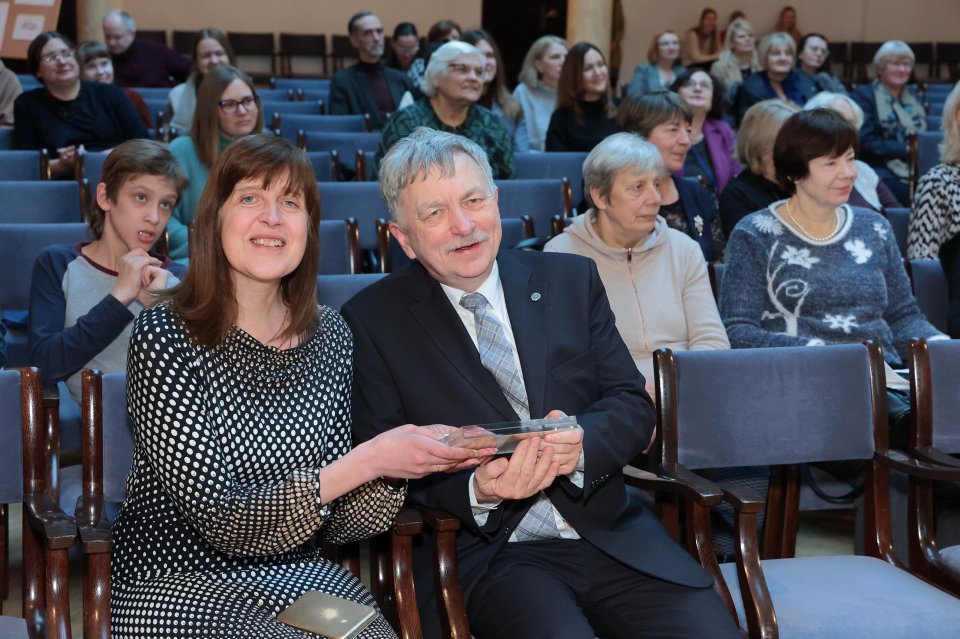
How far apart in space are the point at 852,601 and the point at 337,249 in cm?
243

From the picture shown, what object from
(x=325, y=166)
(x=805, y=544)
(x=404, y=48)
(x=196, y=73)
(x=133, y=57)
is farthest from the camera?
(x=133, y=57)

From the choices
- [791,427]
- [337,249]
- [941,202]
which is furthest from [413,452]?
[941,202]

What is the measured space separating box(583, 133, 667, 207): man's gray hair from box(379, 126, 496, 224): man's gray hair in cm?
98

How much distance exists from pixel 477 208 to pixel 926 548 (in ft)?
4.30

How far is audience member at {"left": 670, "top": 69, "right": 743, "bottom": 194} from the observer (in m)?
5.60

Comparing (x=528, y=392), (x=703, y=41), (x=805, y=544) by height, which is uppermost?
(x=703, y=41)

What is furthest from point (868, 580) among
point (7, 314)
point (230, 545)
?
point (7, 314)

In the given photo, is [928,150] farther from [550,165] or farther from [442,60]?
[442,60]

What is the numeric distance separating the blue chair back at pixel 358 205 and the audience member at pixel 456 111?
0.90ft

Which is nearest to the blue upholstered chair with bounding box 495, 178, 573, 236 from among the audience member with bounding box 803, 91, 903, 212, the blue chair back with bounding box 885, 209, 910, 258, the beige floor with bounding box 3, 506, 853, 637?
the audience member with bounding box 803, 91, 903, 212

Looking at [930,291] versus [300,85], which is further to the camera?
[300,85]

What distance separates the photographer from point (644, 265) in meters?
3.32

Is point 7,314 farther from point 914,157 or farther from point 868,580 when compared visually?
point 914,157

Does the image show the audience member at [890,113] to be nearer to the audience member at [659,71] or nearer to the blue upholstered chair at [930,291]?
the audience member at [659,71]
